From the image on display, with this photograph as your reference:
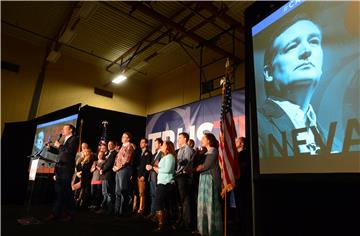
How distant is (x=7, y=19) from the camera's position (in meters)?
6.16

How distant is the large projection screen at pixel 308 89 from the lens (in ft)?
4.11

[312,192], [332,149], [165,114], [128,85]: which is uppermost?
[128,85]

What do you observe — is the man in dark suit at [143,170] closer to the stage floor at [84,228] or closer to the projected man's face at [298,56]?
the stage floor at [84,228]

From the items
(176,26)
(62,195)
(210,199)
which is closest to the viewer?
(210,199)

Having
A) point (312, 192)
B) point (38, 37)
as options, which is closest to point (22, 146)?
point (38, 37)

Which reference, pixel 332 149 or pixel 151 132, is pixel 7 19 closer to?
pixel 151 132

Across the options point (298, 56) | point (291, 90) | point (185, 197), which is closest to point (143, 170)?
point (185, 197)

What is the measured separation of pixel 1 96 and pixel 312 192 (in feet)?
23.9

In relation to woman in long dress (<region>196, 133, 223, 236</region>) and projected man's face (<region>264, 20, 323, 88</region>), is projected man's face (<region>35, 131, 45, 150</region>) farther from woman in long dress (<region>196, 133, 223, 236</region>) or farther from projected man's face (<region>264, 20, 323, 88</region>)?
projected man's face (<region>264, 20, 323, 88</region>)

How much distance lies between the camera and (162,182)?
305 centimetres

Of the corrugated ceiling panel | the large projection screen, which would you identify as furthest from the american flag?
the corrugated ceiling panel

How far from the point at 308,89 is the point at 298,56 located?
224 millimetres

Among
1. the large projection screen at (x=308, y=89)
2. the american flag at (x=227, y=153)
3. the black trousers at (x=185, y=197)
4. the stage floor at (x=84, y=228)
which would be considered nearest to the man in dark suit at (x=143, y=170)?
the stage floor at (x=84, y=228)

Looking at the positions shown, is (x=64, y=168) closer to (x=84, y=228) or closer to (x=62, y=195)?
(x=62, y=195)
